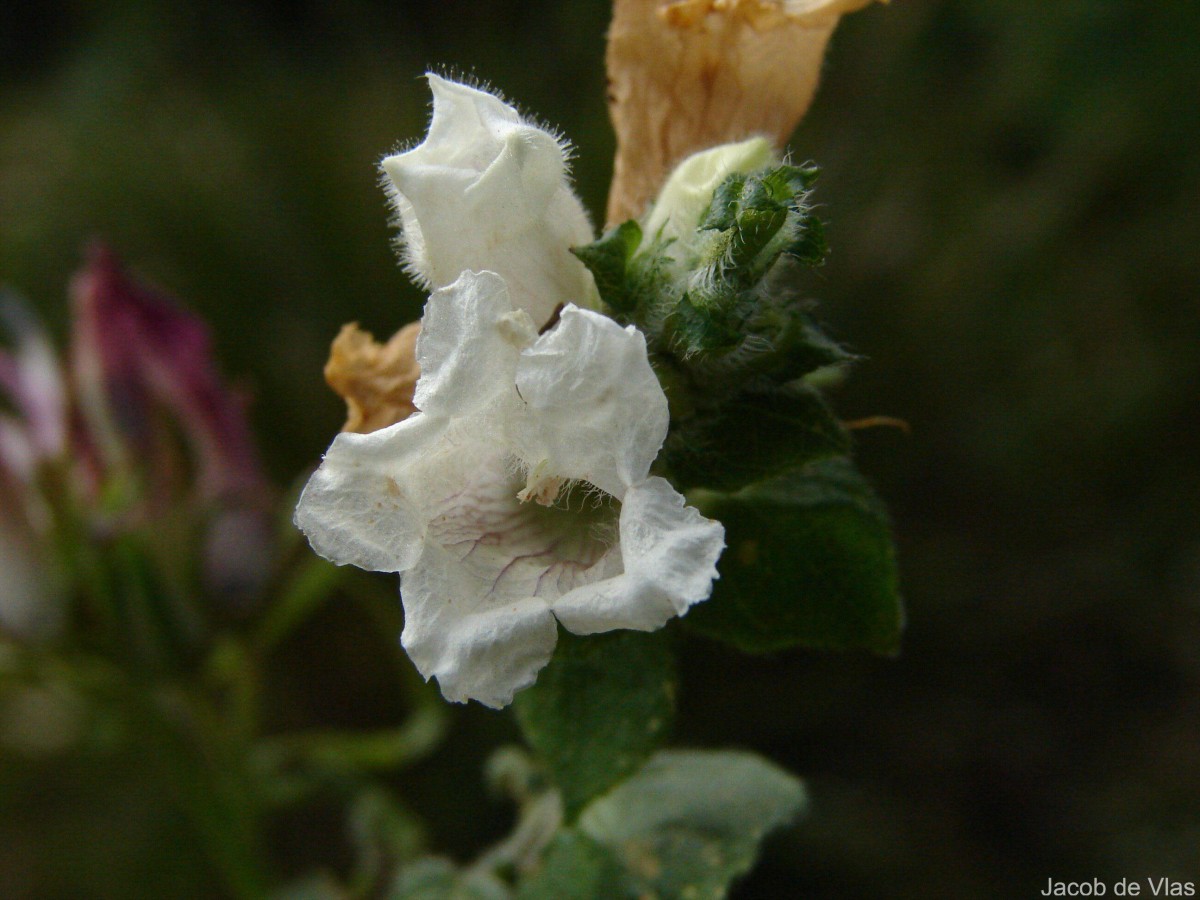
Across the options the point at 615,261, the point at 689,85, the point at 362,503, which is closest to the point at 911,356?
the point at 689,85

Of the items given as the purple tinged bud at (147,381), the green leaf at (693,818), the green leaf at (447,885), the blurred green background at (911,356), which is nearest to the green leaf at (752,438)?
the green leaf at (693,818)

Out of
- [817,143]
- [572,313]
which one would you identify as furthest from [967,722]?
[572,313]

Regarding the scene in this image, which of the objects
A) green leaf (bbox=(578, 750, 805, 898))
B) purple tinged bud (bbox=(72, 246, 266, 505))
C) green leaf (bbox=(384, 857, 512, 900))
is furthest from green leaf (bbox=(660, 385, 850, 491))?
purple tinged bud (bbox=(72, 246, 266, 505))

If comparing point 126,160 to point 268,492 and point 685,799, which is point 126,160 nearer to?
point 268,492

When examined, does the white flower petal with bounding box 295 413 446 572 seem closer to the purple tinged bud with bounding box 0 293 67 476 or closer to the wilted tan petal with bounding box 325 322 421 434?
the wilted tan petal with bounding box 325 322 421 434

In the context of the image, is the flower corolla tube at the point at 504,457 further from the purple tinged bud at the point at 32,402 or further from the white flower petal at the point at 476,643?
the purple tinged bud at the point at 32,402

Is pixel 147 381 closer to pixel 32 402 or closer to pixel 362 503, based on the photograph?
pixel 32 402
